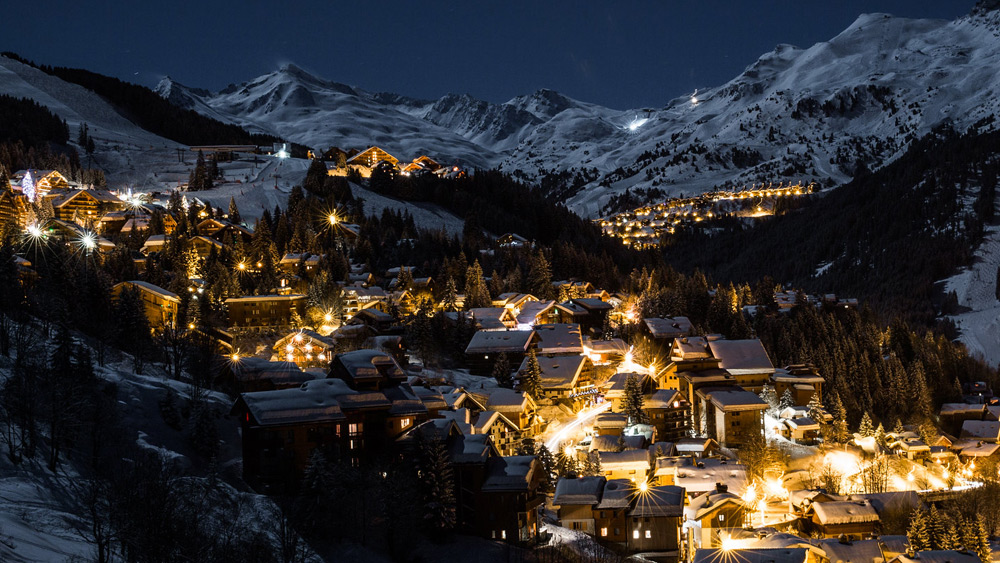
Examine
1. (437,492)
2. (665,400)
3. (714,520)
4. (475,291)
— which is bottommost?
(714,520)

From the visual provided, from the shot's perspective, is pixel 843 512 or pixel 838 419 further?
pixel 838 419

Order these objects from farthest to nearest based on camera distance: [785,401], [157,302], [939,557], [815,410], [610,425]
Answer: [785,401] < [815,410] < [157,302] < [610,425] < [939,557]

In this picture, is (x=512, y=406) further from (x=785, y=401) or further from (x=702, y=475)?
(x=785, y=401)

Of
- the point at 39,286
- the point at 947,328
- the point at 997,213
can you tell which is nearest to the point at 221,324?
the point at 39,286

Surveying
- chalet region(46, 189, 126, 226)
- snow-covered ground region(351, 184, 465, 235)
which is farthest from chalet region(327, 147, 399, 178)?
chalet region(46, 189, 126, 226)

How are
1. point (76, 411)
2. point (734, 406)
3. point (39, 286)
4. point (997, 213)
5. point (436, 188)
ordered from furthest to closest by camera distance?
point (997, 213) → point (436, 188) → point (734, 406) → point (39, 286) → point (76, 411)

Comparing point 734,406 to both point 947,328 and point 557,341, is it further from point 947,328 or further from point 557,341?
point 947,328

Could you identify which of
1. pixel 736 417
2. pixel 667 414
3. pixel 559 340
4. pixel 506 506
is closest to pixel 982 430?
pixel 736 417

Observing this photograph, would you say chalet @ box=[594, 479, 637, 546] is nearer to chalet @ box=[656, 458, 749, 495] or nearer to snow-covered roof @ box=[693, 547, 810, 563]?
snow-covered roof @ box=[693, 547, 810, 563]

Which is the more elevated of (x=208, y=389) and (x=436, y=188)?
(x=436, y=188)
